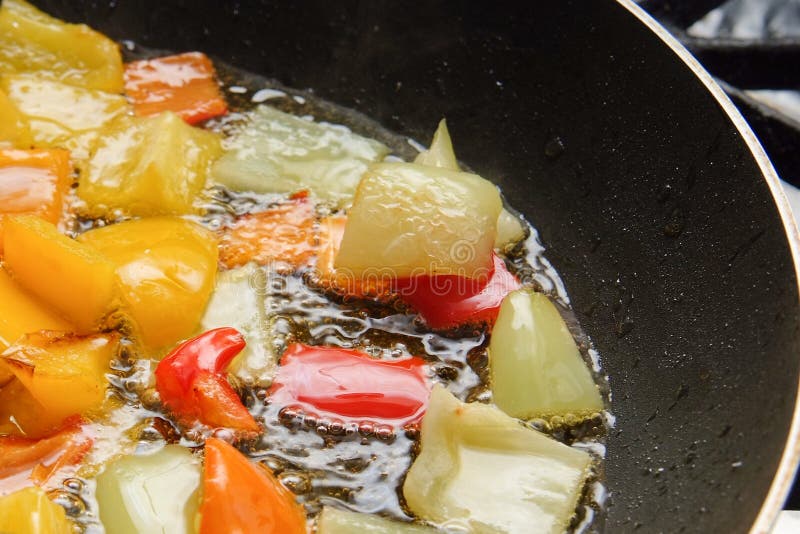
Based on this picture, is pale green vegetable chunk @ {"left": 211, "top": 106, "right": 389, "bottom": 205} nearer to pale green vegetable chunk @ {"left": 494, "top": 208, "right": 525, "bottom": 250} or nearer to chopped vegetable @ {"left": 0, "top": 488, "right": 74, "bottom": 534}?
pale green vegetable chunk @ {"left": 494, "top": 208, "right": 525, "bottom": 250}

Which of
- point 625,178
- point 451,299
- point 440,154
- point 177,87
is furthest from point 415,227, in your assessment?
point 177,87

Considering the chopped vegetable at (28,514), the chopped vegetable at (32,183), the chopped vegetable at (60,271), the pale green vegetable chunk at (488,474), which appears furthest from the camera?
the chopped vegetable at (32,183)

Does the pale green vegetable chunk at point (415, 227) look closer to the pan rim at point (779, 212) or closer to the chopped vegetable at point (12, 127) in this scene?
the pan rim at point (779, 212)

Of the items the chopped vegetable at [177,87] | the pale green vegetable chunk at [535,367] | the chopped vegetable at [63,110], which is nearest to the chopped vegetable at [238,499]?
the pale green vegetable chunk at [535,367]

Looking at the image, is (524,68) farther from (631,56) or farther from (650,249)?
(650,249)

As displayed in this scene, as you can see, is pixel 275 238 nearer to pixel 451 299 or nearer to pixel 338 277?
pixel 338 277

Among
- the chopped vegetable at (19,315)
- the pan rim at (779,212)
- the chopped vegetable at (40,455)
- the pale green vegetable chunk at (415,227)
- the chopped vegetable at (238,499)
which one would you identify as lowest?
the chopped vegetable at (40,455)

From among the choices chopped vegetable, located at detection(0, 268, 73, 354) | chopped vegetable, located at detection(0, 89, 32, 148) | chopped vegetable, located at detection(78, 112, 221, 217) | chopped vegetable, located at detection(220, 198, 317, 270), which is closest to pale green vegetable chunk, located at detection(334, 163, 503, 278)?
chopped vegetable, located at detection(220, 198, 317, 270)

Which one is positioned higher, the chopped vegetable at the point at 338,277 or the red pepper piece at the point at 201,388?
the chopped vegetable at the point at 338,277
